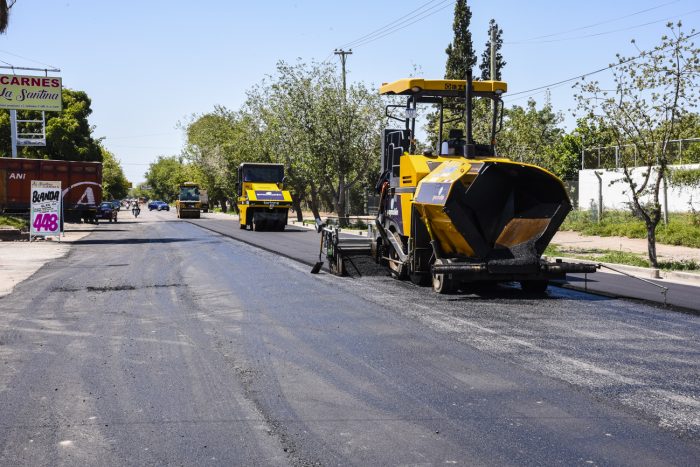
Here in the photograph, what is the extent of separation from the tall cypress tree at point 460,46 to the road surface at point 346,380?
4495 centimetres

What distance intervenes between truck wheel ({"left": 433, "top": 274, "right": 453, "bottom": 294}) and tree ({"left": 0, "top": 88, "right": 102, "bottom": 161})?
163 feet

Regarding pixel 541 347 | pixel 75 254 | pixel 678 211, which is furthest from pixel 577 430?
pixel 678 211

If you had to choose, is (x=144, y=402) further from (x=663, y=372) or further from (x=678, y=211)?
(x=678, y=211)

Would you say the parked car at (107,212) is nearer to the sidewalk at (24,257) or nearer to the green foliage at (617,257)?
the sidewalk at (24,257)

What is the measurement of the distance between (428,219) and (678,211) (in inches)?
840

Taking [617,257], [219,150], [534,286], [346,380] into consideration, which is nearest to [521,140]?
[617,257]

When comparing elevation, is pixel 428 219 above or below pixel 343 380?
above

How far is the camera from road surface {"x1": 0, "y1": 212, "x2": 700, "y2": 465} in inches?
198

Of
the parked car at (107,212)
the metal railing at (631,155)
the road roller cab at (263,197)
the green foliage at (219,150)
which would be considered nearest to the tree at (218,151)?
the green foliage at (219,150)

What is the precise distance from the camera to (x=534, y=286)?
1292cm

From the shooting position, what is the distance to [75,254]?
22578mm

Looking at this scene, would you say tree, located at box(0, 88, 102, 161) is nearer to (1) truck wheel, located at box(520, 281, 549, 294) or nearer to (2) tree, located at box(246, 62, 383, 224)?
(2) tree, located at box(246, 62, 383, 224)

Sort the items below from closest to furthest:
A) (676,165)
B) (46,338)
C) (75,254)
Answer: (46,338) < (75,254) < (676,165)

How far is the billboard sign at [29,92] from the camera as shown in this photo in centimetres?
4356
